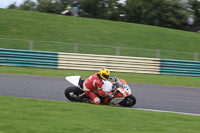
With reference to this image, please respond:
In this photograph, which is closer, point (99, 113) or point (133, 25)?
point (99, 113)

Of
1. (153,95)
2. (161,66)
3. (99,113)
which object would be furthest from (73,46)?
(99,113)

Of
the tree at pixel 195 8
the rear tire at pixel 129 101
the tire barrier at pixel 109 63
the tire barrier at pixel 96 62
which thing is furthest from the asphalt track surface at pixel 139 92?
the tree at pixel 195 8

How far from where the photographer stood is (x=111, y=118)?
6449mm

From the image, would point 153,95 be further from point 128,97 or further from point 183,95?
point 128,97

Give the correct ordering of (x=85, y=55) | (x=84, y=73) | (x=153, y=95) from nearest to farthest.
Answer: (x=153, y=95) → (x=84, y=73) → (x=85, y=55)

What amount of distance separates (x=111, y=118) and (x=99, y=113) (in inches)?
18.6

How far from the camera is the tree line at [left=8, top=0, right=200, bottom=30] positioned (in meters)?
40.5

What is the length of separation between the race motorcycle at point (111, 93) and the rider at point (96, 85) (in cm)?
14

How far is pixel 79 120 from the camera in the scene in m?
6.06

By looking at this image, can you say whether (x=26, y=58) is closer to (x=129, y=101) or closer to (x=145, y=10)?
(x=129, y=101)

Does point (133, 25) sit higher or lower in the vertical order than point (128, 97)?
higher

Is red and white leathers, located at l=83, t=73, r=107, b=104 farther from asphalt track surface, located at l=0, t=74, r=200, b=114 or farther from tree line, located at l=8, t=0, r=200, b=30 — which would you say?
tree line, located at l=8, t=0, r=200, b=30

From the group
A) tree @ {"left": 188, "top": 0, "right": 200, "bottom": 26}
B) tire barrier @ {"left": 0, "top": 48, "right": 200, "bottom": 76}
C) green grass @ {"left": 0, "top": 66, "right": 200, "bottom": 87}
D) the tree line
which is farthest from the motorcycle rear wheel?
tree @ {"left": 188, "top": 0, "right": 200, "bottom": 26}

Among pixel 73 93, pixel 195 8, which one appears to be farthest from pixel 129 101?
pixel 195 8
